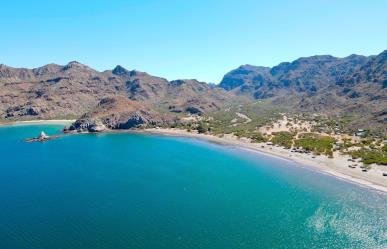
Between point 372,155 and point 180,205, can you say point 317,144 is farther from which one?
point 180,205

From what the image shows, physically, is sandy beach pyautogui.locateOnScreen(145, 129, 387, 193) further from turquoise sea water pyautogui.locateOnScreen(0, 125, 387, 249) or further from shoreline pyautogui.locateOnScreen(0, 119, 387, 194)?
turquoise sea water pyautogui.locateOnScreen(0, 125, 387, 249)

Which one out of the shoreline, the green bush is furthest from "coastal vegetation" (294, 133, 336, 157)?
the shoreline

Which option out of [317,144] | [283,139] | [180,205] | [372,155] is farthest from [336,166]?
[180,205]

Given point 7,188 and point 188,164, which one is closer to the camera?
point 7,188

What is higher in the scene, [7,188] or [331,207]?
[331,207]

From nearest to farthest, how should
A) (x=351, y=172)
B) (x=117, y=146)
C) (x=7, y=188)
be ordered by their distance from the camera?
(x=7, y=188), (x=351, y=172), (x=117, y=146)

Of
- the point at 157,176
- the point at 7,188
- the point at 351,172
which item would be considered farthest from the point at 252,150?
the point at 7,188

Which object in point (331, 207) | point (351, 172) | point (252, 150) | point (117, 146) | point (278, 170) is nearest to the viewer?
point (331, 207)

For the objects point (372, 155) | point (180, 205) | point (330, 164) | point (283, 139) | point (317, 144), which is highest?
point (372, 155)

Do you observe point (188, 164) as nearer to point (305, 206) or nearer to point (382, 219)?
point (305, 206)
